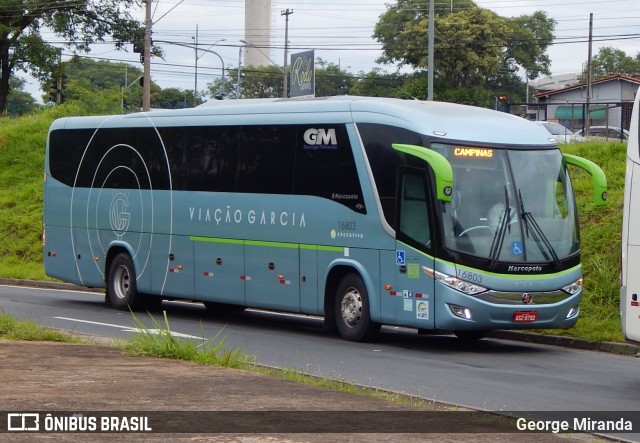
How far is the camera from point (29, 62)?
56.0 meters

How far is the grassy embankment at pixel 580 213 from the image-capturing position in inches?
763

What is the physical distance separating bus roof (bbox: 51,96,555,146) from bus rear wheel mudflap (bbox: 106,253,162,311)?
417cm

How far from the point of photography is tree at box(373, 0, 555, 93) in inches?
2911

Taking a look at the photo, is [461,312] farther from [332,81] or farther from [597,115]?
[332,81]

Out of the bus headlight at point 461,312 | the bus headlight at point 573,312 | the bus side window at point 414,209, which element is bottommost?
the bus headlight at point 573,312

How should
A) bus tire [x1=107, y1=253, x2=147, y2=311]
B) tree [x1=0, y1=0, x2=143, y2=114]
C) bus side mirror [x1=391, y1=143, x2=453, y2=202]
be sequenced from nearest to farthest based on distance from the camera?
1. bus side mirror [x1=391, y1=143, x2=453, y2=202]
2. bus tire [x1=107, y1=253, x2=147, y2=311]
3. tree [x1=0, y1=0, x2=143, y2=114]

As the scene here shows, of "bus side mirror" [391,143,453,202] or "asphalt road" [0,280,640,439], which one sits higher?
"bus side mirror" [391,143,453,202]

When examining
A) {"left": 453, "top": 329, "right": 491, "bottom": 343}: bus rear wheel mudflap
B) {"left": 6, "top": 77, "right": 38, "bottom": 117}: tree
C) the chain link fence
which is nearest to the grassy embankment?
{"left": 453, "top": 329, "right": 491, "bottom": 343}: bus rear wheel mudflap

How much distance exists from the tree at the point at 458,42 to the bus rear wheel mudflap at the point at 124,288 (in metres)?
53.0

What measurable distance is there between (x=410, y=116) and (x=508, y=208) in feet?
6.59

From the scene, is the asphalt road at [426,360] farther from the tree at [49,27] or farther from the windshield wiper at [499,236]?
the tree at [49,27]

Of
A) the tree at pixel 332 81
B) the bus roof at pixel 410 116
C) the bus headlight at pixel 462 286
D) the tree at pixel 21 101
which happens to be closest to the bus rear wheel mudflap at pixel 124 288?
the bus roof at pixel 410 116

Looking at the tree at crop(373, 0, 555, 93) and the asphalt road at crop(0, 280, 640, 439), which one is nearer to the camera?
the asphalt road at crop(0, 280, 640, 439)

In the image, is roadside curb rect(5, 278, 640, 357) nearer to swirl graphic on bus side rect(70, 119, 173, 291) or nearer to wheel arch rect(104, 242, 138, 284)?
swirl graphic on bus side rect(70, 119, 173, 291)
